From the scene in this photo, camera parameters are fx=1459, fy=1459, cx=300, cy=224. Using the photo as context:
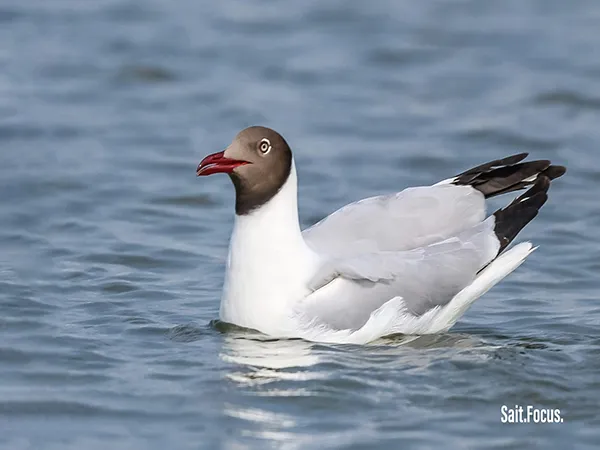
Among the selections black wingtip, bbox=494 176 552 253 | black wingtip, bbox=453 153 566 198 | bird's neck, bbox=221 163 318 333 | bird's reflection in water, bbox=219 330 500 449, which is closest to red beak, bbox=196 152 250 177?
bird's neck, bbox=221 163 318 333

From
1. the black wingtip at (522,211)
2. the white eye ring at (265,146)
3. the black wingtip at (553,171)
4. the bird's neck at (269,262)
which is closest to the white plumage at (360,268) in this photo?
the bird's neck at (269,262)

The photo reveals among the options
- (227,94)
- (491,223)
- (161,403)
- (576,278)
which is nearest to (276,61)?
(227,94)

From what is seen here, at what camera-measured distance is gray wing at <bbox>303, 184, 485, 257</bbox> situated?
849 cm

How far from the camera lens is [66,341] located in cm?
846

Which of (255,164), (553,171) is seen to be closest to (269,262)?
(255,164)

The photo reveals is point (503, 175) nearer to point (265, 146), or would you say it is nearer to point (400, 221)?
point (400, 221)

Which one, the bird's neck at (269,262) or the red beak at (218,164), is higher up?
the red beak at (218,164)

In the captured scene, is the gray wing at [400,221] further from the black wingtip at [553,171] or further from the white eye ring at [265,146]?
the white eye ring at [265,146]

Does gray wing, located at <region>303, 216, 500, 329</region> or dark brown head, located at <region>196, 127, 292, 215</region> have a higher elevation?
dark brown head, located at <region>196, 127, 292, 215</region>

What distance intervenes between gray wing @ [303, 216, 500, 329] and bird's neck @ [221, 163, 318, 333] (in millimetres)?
130

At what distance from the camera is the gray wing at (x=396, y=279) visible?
8203 mm

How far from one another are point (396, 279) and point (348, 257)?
A: 0.99 ft

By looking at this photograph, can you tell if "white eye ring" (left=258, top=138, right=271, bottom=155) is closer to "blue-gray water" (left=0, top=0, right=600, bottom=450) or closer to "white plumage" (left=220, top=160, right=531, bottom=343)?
"white plumage" (left=220, top=160, right=531, bottom=343)

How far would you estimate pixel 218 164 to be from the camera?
8.08 metres
